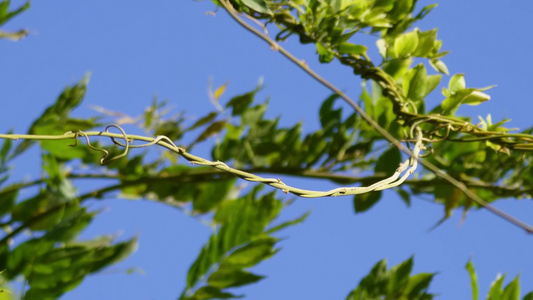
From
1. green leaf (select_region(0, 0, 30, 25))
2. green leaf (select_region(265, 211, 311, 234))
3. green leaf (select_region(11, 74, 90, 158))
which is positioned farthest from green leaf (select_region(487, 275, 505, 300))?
green leaf (select_region(0, 0, 30, 25))

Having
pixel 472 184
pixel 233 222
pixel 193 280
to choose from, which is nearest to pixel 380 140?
pixel 472 184

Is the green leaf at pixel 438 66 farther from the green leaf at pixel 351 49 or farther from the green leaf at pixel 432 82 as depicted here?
the green leaf at pixel 351 49

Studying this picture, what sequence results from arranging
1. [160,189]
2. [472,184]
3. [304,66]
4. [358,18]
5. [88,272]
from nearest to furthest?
[304,66] < [358,18] < [88,272] < [472,184] < [160,189]

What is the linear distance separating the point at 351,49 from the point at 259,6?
0.13 m

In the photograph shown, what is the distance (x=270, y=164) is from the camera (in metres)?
1.30

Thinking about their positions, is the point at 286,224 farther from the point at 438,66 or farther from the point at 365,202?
the point at 438,66

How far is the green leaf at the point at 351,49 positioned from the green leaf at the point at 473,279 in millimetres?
370

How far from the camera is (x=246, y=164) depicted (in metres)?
1.30

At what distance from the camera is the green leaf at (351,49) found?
2.93 feet

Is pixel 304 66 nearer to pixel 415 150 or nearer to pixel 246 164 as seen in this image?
pixel 415 150

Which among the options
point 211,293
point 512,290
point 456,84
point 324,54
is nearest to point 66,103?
point 211,293

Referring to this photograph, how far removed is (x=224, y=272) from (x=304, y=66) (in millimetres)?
495

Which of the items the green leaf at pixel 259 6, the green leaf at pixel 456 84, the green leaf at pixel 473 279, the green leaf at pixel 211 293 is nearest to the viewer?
the green leaf at pixel 259 6

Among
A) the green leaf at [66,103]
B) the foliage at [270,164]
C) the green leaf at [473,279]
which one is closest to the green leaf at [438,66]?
the foliage at [270,164]
